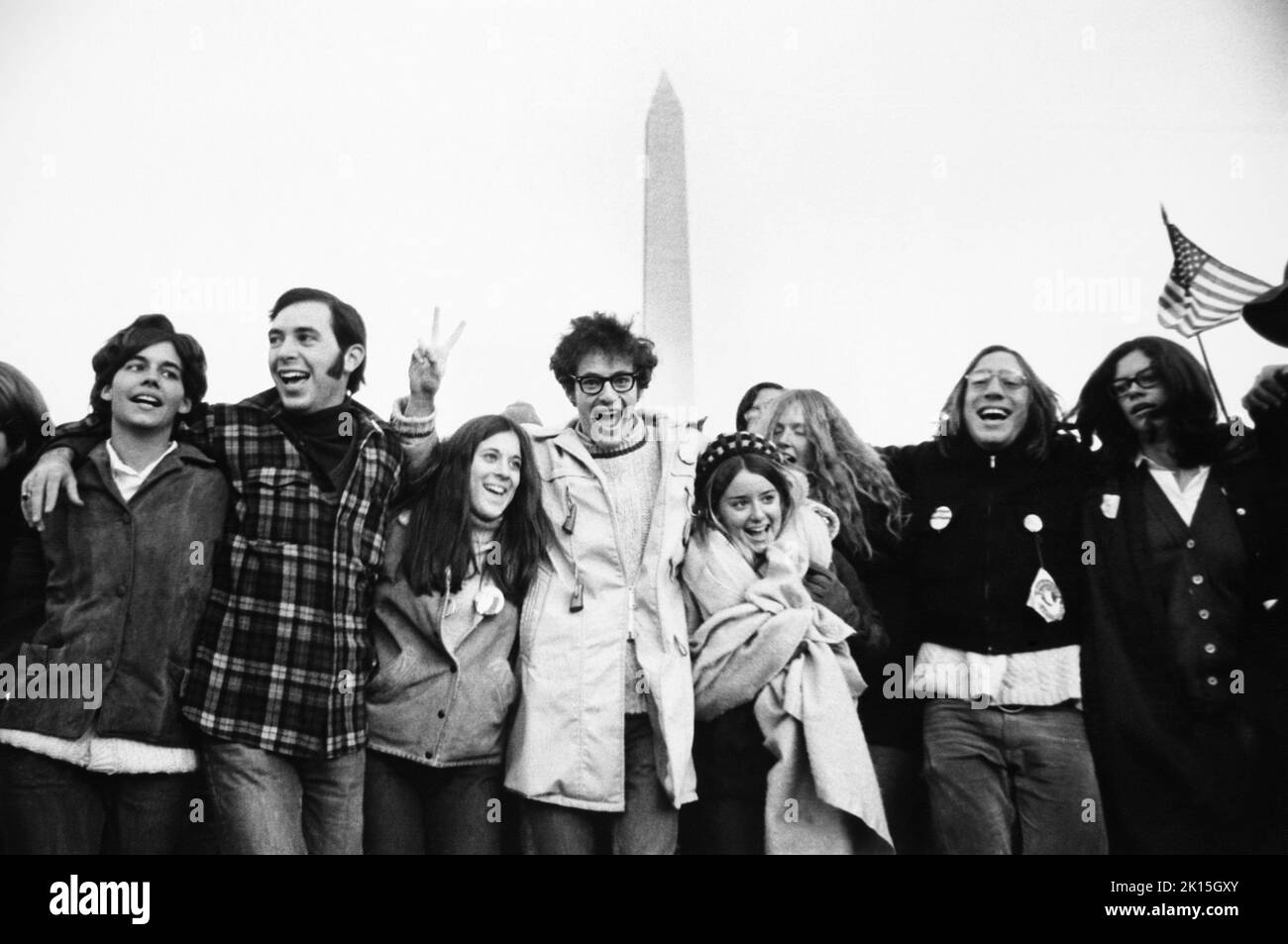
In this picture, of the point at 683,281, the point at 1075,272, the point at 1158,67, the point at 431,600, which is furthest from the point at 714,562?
the point at 1158,67

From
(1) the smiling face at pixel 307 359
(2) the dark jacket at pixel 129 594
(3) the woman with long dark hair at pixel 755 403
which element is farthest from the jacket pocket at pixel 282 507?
(3) the woman with long dark hair at pixel 755 403

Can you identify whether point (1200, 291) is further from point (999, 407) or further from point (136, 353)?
point (136, 353)

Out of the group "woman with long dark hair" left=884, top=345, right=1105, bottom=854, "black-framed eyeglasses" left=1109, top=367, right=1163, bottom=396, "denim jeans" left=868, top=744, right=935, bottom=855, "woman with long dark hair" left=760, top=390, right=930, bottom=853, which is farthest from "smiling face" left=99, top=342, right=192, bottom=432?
"black-framed eyeglasses" left=1109, top=367, right=1163, bottom=396

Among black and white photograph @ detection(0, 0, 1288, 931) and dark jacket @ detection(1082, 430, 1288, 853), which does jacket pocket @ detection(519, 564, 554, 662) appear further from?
dark jacket @ detection(1082, 430, 1288, 853)

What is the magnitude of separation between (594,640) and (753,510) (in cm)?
76

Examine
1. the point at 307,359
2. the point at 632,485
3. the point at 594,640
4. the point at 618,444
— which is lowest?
the point at 594,640

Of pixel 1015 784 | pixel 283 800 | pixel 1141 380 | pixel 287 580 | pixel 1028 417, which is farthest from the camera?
pixel 1141 380

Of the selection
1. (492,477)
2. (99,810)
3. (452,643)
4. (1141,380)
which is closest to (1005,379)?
(1141,380)

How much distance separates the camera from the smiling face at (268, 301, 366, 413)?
168 inches

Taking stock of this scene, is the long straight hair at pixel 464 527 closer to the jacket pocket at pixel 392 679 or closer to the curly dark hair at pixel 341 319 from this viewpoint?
the jacket pocket at pixel 392 679

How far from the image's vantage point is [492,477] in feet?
13.9

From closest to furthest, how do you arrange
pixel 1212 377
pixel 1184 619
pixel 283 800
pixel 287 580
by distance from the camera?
pixel 283 800
pixel 287 580
pixel 1184 619
pixel 1212 377

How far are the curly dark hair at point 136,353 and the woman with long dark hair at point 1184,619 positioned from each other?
3528mm

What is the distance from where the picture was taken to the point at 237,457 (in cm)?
423
